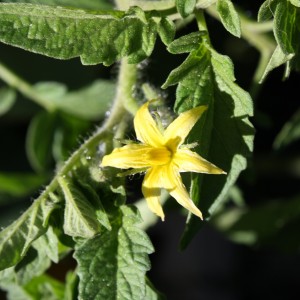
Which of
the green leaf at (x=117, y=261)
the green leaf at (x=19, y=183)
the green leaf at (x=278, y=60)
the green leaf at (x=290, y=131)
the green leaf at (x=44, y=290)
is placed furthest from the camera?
the green leaf at (x=19, y=183)

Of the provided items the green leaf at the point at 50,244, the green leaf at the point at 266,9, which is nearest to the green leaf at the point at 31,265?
the green leaf at the point at 50,244

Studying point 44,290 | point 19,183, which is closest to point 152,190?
point 44,290

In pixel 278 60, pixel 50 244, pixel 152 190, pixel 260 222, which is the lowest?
pixel 260 222

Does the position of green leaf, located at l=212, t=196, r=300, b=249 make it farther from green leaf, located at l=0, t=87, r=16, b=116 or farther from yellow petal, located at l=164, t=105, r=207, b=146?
yellow petal, located at l=164, t=105, r=207, b=146

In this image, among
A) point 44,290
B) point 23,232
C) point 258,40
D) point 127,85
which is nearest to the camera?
point 23,232

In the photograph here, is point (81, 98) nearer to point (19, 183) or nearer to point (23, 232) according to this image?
point (19, 183)

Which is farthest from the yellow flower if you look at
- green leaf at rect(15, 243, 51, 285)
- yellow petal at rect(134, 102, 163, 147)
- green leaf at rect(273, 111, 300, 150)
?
green leaf at rect(273, 111, 300, 150)

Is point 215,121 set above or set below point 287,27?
below

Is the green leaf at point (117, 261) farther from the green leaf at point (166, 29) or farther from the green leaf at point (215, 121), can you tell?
the green leaf at point (166, 29)

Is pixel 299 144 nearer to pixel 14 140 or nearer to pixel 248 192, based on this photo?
pixel 248 192
